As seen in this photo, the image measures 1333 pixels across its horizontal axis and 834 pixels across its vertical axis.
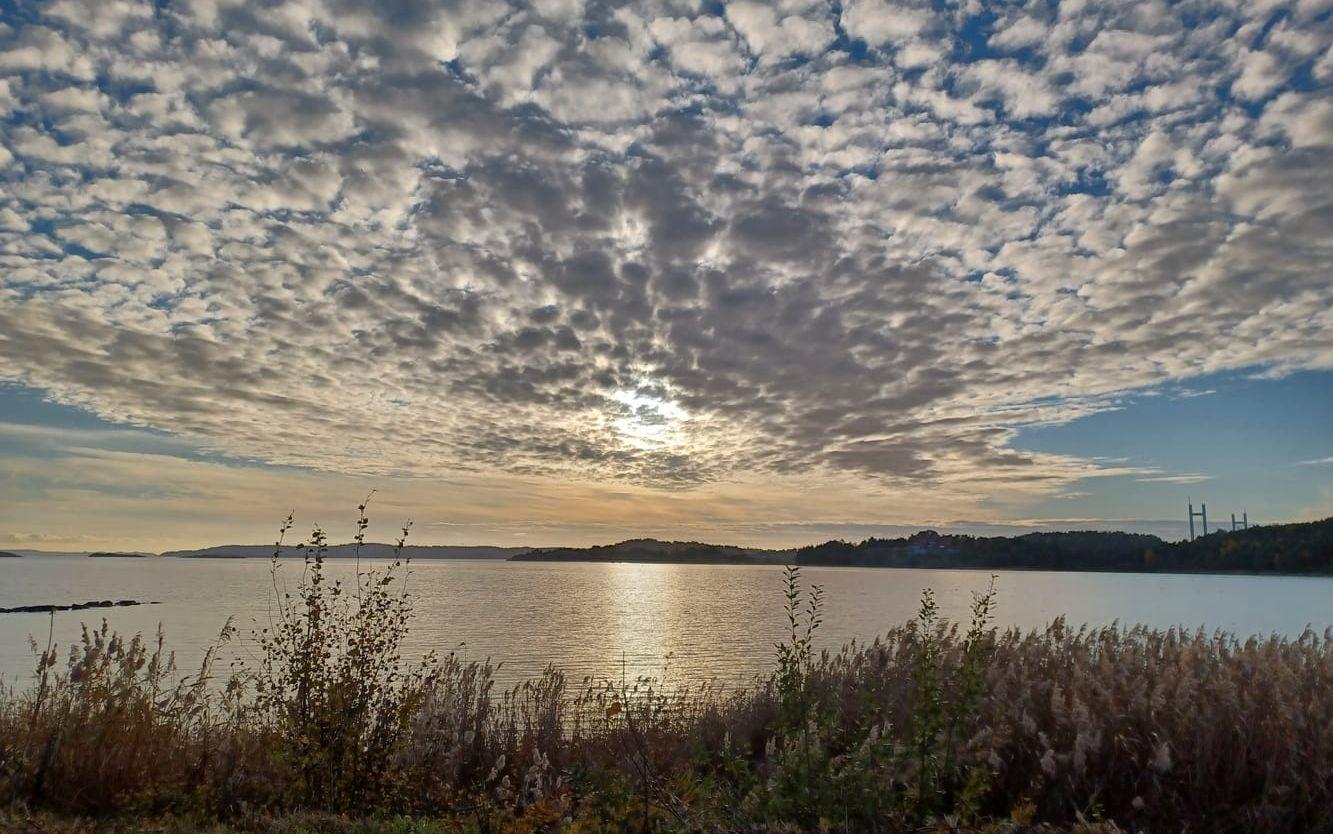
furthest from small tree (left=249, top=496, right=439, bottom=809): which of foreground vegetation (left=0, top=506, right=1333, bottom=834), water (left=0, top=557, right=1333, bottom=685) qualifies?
water (left=0, top=557, right=1333, bottom=685)

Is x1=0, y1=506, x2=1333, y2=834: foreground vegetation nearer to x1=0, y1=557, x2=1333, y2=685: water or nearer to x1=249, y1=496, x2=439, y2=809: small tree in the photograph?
x1=249, y1=496, x2=439, y2=809: small tree

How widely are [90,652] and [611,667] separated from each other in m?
25.7

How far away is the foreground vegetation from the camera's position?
24.6ft

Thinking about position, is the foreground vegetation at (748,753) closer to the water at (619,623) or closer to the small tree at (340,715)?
the small tree at (340,715)

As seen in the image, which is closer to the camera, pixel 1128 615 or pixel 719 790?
pixel 719 790

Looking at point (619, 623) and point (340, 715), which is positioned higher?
point (340, 715)

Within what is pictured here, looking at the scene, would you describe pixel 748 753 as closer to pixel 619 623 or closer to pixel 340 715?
pixel 340 715

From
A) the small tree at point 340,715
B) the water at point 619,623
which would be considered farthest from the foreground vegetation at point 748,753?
the water at point 619,623

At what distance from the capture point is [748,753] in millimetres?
9664

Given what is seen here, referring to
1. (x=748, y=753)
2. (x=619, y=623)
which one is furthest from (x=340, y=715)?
(x=619, y=623)

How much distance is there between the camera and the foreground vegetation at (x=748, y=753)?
7.51 metres

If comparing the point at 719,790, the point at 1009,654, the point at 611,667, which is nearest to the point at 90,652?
the point at 719,790

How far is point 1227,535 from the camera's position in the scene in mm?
125812

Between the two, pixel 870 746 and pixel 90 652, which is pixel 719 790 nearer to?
pixel 870 746
